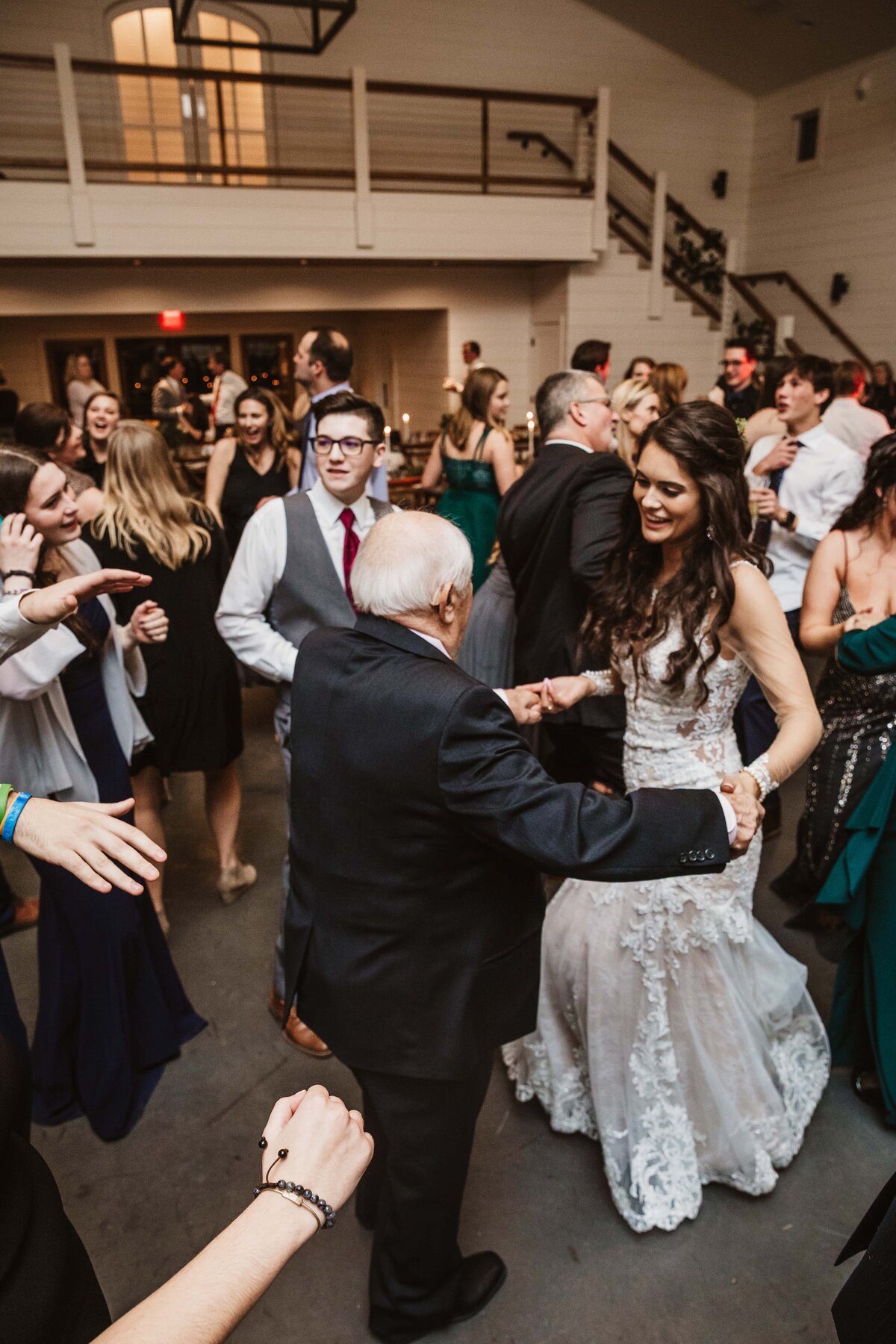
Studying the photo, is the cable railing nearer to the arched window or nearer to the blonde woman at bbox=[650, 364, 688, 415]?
the arched window

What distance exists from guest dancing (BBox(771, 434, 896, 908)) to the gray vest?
1.39 meters

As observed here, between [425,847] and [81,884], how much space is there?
132cm

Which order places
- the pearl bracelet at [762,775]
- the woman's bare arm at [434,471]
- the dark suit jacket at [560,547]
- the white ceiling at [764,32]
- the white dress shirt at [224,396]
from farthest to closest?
the white ceiling at [764,32] < the white dress shirt at [224,396] < the woman's bare arm at [434,471] < the dark suit jacket at [560,547] < the pearl bracelet at [762,775]

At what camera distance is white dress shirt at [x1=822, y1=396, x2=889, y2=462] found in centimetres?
525

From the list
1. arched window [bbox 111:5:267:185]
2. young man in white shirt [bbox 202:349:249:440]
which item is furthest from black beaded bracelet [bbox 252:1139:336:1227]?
arched window [bbox 111:5:267:185]

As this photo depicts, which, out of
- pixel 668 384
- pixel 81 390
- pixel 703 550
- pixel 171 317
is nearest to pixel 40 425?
pixel 703 550

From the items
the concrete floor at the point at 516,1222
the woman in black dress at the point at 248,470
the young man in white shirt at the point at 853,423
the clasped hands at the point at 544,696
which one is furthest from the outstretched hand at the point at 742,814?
the young man in white shirt at the point at 853,423

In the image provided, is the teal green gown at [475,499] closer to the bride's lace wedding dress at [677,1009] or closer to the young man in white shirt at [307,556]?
the young man in white shirt at [307,556]

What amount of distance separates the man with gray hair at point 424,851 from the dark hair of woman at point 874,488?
4.64 ft

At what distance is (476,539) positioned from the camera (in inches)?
196

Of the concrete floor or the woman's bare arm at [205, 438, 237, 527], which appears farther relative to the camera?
the woman's bare arm at [205, 438, 237, 527]

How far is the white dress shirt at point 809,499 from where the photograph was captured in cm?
392

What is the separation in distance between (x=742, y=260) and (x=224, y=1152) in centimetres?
1429

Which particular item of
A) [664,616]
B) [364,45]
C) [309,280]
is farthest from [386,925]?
[364,45]
